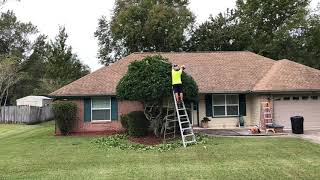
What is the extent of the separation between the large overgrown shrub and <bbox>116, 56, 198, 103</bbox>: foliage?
4.78 m

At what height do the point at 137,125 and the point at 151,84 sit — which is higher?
the point at 151,84

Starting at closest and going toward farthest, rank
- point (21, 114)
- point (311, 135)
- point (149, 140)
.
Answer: point (149, 140) < point (311, 135) < point (21, 114)

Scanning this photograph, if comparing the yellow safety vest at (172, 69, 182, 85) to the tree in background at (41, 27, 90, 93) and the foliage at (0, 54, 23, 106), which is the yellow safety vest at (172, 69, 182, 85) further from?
the foliage at (0, 54, 23, 106)

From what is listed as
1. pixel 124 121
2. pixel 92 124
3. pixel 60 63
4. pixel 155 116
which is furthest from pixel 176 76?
pixel 60 63

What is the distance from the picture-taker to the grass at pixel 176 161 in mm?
13219

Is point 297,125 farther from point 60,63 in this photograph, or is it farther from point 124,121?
point 60,63

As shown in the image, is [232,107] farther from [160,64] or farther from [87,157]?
[87,157]

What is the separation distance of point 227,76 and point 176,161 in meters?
13.4

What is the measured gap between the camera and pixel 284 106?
998 inches

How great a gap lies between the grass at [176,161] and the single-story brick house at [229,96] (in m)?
5.44

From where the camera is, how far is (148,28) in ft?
152

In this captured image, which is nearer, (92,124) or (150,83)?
(150,83)

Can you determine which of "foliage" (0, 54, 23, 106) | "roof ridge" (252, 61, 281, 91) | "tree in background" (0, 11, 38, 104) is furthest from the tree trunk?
"tree in background" (0, 11, 38, 104)

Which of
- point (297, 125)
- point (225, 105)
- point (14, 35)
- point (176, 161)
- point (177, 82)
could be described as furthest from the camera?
point (14, 35)
